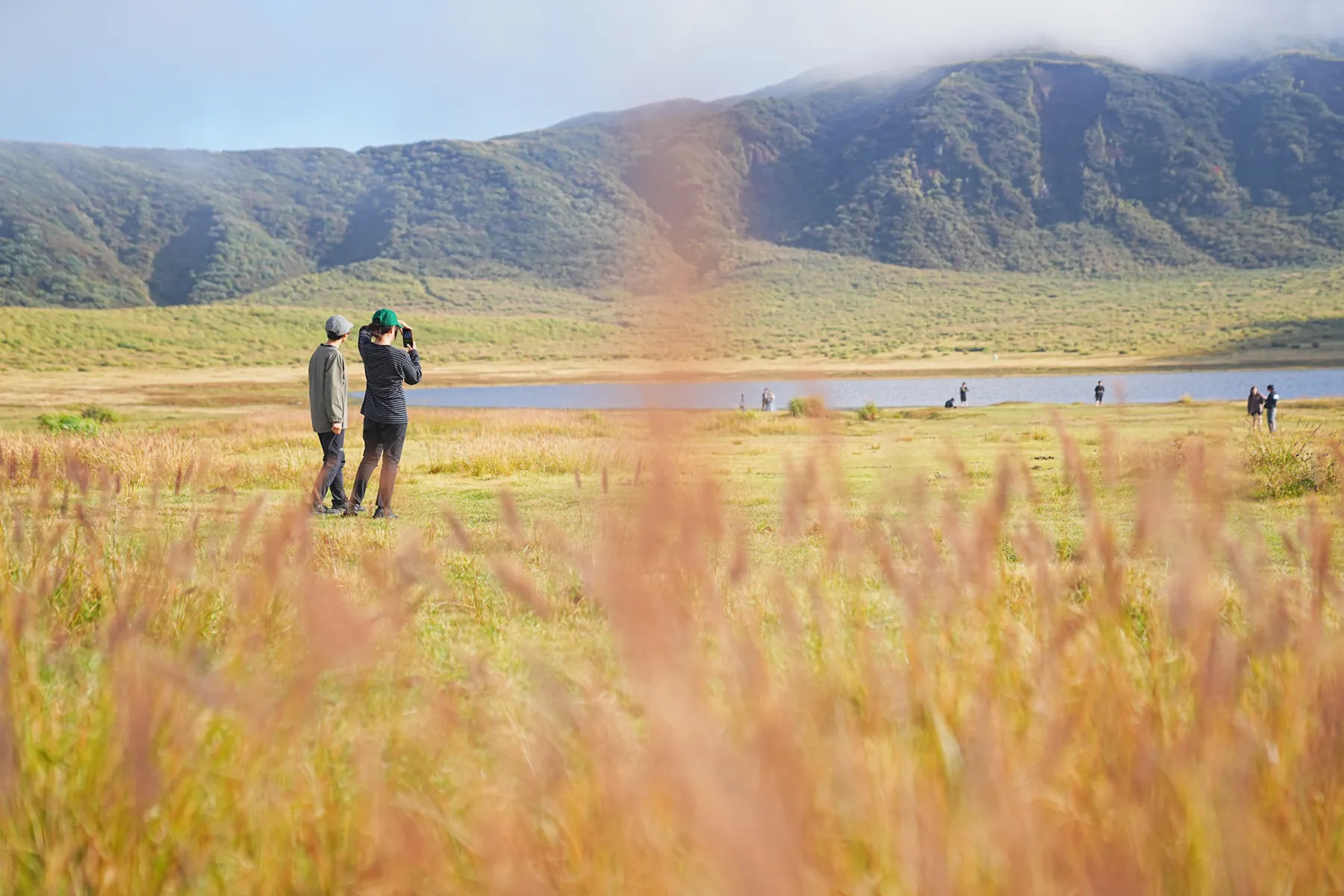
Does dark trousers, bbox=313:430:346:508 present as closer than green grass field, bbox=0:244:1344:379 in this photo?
Yes

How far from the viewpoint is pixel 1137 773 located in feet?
7.16

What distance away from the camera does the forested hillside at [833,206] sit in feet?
479

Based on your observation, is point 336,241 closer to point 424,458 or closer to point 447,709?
point 424,458

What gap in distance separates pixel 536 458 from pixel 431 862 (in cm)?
1709

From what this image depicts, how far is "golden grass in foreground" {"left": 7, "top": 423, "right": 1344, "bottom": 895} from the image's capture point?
Result: 167 cm

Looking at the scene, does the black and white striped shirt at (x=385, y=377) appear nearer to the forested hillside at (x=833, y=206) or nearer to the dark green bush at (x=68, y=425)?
the dark green bush at (x=68, y=425)

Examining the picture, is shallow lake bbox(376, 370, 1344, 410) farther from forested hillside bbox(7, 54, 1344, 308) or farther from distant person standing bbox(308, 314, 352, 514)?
forested hillside bbox(7, 54, 1344, 308)

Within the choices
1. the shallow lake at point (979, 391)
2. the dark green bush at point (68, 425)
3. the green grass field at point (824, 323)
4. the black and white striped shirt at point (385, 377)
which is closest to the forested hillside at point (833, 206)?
the green grass field at point (824, 323)

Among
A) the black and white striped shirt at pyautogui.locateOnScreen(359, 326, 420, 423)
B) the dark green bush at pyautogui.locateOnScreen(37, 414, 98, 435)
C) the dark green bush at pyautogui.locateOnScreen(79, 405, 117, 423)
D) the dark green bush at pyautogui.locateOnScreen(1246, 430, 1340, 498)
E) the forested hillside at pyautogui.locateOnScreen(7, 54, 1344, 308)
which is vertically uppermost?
the forested hillside at pyautogui.locateOnScreen(7, 54, 1344, 308)

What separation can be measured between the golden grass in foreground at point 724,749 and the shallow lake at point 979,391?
38.3m

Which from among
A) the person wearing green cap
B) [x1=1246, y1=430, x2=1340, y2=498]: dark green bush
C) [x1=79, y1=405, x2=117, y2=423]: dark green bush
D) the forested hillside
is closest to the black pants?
the person wearing green cap

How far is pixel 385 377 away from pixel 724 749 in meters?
9.87

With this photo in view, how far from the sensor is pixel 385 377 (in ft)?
35.9

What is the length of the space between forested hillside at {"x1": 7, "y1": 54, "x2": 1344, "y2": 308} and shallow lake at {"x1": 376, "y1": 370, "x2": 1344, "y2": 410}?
60170 mm
